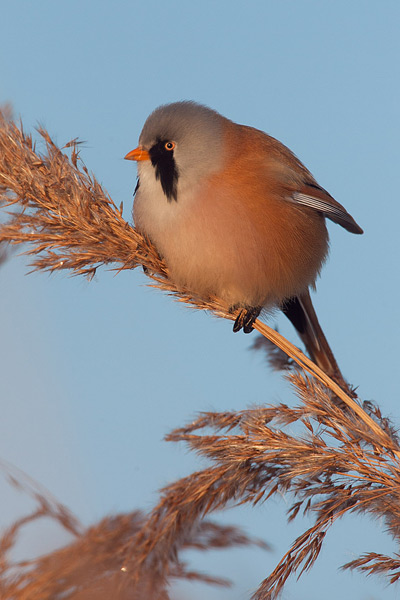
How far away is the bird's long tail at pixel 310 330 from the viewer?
12.0 feet

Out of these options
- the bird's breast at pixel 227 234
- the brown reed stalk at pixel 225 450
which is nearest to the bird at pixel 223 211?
the bird's breast at pixel 227 234

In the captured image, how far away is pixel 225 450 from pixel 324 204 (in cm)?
208

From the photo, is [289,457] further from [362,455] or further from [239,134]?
[239,134]

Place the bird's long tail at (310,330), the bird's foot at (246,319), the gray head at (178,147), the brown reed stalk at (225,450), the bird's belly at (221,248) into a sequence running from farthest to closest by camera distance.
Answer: the bird's long tail at (310,330) → the bird's foot at (246,319) → the gray head at (178,147) → the bird's belly at (221,248) → the brown reed stalk at (225,450)

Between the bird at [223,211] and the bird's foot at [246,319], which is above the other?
the bird at [223,211]

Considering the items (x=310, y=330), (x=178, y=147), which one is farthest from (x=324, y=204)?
(x=178, y=147)

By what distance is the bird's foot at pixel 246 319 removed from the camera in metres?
3.48

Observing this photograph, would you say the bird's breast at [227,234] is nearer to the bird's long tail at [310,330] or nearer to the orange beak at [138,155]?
the orange beak at [138,155]

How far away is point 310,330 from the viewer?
13.1 ft

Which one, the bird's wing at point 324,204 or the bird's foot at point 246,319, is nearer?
the bird's foot at point 246,319

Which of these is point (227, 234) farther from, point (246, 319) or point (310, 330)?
point (310, 330)

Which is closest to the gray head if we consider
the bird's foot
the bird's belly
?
the bird's belly

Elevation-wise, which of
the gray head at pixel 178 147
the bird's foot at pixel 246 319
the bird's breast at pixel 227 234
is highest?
the gray head at pixel 178 147

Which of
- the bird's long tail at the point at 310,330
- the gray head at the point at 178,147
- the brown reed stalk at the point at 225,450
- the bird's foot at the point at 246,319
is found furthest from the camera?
the bird's long tail at the point at 310,330
